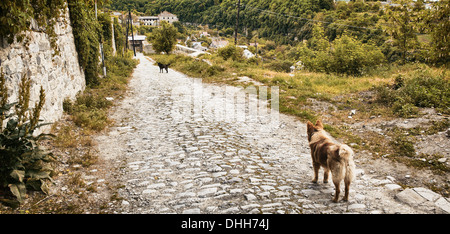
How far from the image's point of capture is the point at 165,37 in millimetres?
40594

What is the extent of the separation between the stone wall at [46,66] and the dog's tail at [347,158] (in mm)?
6093

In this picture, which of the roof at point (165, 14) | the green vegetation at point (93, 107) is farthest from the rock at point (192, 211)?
the roof at point (165, 14)

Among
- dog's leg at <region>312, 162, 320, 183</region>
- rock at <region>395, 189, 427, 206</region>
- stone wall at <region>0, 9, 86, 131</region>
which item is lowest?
rock at <region>395, 189, 427, 206</region>

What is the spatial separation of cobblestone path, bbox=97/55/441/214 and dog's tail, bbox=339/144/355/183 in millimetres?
536

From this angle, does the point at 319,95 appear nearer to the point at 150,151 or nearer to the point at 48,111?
the point at 150,151

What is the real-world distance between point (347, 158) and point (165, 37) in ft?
134

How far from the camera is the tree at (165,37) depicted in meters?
40.2

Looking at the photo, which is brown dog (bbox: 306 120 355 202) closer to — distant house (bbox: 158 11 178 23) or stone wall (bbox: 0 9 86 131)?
stone wall (bbox: 0 9 86 131)

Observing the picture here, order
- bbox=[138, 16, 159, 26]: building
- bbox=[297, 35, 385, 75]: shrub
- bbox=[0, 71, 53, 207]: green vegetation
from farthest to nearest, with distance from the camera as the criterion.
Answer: bbox=[138, 16, 159, 26]: building < bbox=[297, 35, 385, 75]: shrub < bbox=[0, 71, 53, 207]: green vegetation

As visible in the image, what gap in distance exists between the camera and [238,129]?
319 inches

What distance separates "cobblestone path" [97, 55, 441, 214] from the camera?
4.00m

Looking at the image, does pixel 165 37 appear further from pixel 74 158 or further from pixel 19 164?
pixel 19 164

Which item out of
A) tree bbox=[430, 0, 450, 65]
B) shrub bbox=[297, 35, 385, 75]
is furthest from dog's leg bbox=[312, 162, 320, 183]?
shrub bbox=[297, 35, 385, 75]
